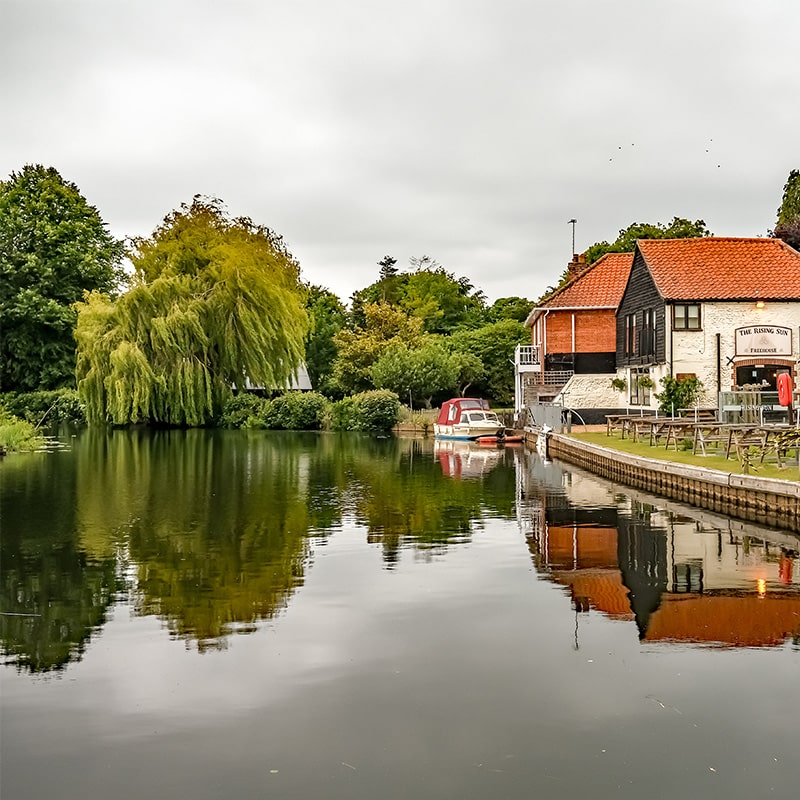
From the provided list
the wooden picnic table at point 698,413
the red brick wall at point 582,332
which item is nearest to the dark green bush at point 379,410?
the red brick wall at point 582,332

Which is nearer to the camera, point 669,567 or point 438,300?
point 669,567

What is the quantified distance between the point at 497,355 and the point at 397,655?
53.7m

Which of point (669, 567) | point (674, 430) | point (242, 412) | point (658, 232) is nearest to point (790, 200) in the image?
point (658, 232)

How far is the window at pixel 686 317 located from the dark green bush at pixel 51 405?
1405 inches

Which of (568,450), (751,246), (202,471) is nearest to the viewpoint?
(202,471)

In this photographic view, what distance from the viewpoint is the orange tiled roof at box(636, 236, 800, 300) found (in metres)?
36.7

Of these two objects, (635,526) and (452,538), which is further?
(635,526)

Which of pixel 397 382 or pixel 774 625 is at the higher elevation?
pixel 397 382

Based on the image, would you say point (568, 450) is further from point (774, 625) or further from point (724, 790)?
point (724, 790)

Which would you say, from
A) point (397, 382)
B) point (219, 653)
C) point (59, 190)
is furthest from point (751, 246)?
point (59, 190)

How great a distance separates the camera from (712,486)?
19.9 m

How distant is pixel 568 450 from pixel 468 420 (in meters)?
11.0

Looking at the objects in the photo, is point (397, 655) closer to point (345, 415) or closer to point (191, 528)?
point (191, 528)

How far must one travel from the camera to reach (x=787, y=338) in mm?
36188
